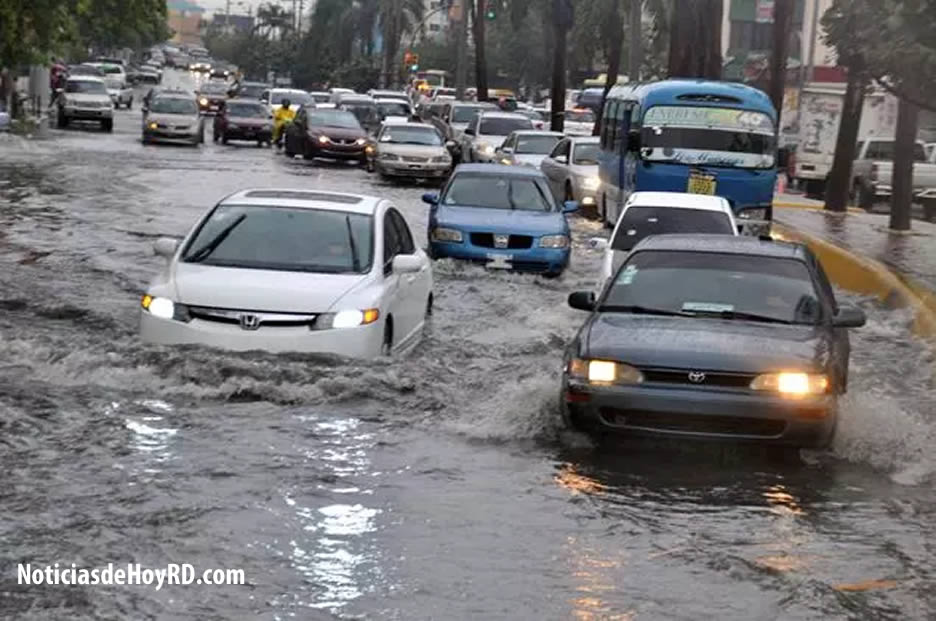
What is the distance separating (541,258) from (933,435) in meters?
10.1

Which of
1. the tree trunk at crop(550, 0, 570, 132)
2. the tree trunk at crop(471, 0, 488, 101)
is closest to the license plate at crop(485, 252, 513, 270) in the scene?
the tree trunk at crop(550, 0, 570, 132)

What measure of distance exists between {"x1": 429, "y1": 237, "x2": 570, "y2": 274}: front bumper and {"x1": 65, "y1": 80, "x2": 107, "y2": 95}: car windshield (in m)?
39.5

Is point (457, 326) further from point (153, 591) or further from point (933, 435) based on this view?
point (153, 591)

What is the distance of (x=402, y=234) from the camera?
14930mm

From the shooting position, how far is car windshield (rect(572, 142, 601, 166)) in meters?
33.8

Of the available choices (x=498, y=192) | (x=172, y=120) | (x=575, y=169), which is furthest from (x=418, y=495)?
(x=172, y=120)

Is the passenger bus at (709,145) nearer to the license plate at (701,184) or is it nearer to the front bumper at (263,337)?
the license plate at (701,184)

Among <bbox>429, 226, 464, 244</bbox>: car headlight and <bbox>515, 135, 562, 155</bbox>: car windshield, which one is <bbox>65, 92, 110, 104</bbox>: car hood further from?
<bbox>429, 226, 464, 244</bbox>: car headlight

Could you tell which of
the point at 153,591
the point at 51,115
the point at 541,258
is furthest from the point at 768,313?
the point at 51,115

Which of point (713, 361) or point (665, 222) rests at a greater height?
point (713, 361)

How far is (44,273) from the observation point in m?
20.1

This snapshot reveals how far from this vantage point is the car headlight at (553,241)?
2172 centimetres

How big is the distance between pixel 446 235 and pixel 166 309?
9.77 metres

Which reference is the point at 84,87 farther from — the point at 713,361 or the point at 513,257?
the point at 713,361
